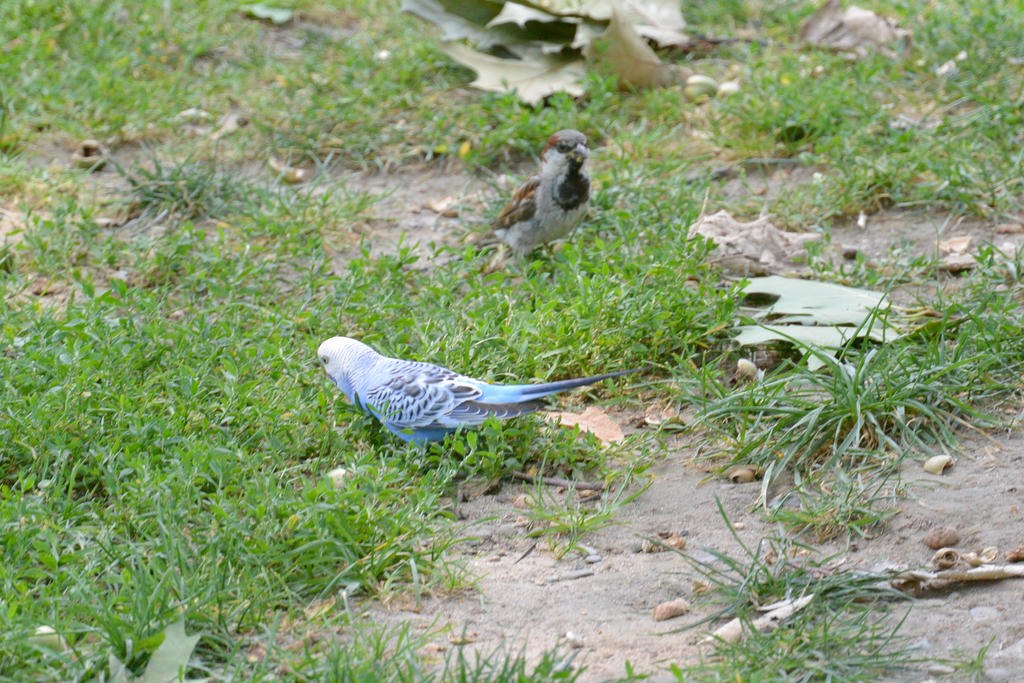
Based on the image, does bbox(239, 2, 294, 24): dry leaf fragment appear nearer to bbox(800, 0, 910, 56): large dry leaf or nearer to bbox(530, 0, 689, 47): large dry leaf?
bbox(530, 0, 689, 47): large dry leaf

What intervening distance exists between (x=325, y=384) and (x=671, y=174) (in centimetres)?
243

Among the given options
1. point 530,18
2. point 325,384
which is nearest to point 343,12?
point 530,18

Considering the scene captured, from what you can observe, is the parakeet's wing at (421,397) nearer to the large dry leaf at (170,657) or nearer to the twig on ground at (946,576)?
the large dry leaf at (170,657)

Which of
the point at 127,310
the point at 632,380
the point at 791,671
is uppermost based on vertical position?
the point at 791,671

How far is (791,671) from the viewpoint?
2350 mm

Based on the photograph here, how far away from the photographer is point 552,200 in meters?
4.70

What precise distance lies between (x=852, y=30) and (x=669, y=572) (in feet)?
15.8

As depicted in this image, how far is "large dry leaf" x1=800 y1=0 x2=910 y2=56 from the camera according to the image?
6.48 metres

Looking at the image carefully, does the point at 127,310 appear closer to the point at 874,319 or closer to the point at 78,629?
the point at 78,629

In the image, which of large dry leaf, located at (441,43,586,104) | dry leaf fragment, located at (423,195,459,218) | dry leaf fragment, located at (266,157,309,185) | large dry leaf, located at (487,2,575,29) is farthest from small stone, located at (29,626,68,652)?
large dry leaf, located at (487,2,575,29)

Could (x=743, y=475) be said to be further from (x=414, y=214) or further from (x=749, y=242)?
(x=414, y=214)

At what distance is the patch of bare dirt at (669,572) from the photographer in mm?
2467

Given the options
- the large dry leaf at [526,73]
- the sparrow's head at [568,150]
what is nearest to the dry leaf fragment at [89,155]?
the large dry leaf at [526,73]

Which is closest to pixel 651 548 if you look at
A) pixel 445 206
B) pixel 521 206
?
pixel 521 206
